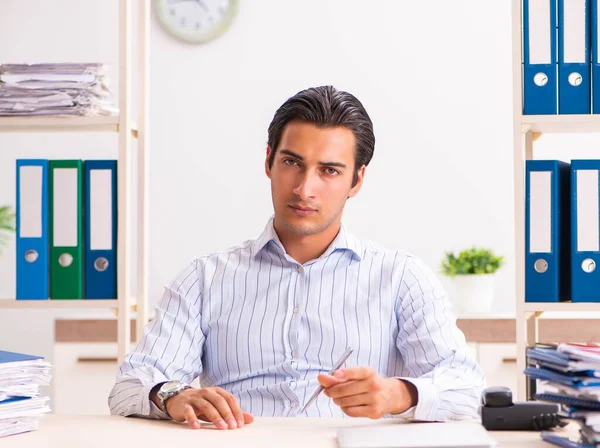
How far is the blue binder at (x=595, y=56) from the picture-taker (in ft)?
6.59

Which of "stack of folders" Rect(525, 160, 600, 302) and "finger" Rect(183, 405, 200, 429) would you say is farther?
"stack of folders" Rect(525, 160, 600, 302)

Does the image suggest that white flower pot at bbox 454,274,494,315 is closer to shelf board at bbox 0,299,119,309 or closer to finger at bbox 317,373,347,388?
shelf board at bbox 0,299,119,309

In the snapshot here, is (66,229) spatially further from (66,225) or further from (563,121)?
(563,121)

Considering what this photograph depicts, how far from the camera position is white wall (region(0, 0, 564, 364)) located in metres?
3.87

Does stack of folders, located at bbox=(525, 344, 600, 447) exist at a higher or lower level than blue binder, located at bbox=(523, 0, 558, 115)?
lower

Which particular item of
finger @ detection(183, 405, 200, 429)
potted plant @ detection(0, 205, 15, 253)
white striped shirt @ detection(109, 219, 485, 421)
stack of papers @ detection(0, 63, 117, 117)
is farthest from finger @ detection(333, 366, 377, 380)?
potted plant @ detection(0, 205, 15, 253)

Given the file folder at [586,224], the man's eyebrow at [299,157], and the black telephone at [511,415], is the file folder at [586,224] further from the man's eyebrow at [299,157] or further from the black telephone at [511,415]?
the black telephone at [511,415]

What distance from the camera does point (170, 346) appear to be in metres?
1.84

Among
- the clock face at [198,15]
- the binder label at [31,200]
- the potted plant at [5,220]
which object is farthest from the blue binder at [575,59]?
the potted plant at [5,220]

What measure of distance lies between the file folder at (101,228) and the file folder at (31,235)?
12 cm

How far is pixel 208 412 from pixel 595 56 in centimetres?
121

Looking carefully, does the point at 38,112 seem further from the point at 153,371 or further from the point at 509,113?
the point at 509,113

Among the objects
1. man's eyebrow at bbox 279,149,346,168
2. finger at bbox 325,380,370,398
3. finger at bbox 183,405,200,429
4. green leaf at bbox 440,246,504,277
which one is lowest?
finger at bbox 183,405,200,429

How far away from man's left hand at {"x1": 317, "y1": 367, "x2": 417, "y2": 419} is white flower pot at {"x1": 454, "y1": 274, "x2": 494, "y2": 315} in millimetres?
1984
